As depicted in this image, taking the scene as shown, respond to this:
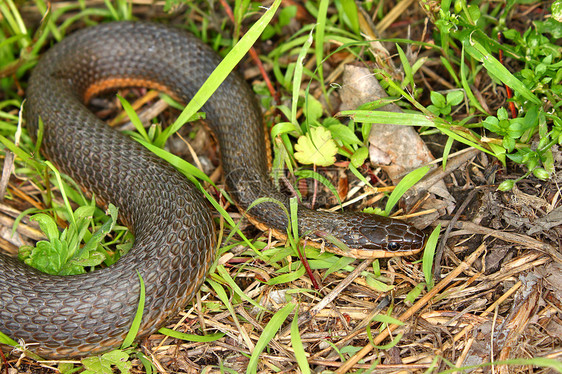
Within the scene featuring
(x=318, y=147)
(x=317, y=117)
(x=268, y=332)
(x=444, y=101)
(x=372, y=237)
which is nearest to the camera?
(x=268, y=332)

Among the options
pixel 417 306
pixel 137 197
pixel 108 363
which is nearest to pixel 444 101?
pixel 417 306

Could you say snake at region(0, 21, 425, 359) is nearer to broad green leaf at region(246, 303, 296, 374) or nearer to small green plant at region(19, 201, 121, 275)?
small green plant at region(19, 201, 121, 275)

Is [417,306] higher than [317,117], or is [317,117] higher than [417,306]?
[317,117]

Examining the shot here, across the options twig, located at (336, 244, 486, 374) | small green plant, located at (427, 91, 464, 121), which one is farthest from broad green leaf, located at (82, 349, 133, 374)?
small green plant, located at (427, 91, 464, 121)

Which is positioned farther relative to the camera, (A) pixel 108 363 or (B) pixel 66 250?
(B) pixel 66 250

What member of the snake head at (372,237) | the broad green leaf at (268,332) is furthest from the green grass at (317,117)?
the snake head at (372,237)

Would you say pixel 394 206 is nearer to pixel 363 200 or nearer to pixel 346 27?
pixel 363 200

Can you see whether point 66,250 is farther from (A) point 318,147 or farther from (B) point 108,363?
(A) point 318,147

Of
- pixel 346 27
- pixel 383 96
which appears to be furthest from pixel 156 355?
pixel 346 27
